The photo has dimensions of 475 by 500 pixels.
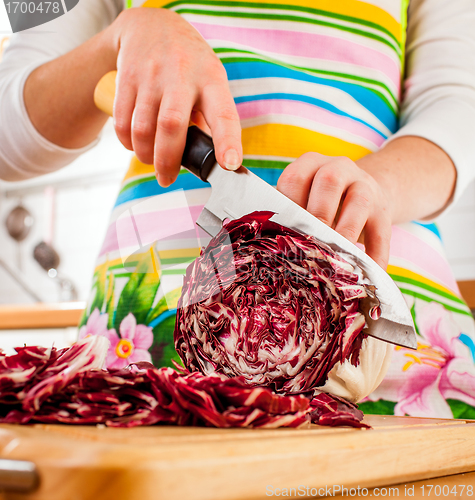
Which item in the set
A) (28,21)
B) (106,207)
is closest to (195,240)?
(28,21)

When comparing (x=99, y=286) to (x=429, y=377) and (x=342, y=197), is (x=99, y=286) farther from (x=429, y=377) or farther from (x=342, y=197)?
(x=429, y=377)

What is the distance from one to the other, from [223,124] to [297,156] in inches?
7.8

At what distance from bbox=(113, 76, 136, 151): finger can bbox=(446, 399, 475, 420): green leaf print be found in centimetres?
54

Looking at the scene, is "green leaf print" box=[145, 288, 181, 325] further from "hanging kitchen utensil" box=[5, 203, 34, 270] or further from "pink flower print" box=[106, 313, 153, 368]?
"hanging kitchen utensil" box=[5, 203, 34, 270]

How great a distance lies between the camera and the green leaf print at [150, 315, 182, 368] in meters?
0.57

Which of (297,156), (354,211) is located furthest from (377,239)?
(297,156)

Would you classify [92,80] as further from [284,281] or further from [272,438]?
[272,438]

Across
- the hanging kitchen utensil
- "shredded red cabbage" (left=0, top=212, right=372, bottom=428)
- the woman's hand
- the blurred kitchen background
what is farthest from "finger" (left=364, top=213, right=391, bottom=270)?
the hanging kitchen utensil

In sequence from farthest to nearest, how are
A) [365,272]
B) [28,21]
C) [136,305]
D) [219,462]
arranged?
[28,21] → [136,305] → [365,272] → [219,462]

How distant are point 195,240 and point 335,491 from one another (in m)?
0.29

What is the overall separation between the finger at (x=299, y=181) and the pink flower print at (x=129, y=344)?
0.25 metres

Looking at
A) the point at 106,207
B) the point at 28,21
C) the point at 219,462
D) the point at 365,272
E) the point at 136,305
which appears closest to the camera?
the point at 219,462

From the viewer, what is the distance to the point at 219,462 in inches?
9.1

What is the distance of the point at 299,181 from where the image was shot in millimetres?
488
